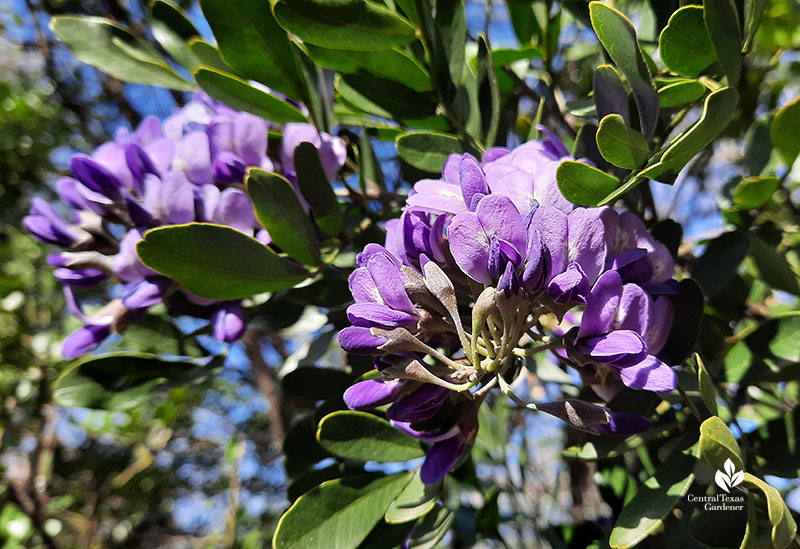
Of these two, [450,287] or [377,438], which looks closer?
[450,287]

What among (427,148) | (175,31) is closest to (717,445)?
(427,148)

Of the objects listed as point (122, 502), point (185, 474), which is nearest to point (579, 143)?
point (122, 502)

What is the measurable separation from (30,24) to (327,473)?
2707 mm

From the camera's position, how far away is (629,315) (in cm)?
46

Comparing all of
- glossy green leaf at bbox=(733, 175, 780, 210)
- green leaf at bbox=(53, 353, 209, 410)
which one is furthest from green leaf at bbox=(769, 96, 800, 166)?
Result: green leaf at bbox=(53, 353, 209, 410)

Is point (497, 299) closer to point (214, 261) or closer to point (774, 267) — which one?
point (214, 261)

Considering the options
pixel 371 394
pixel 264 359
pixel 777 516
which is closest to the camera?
pixel 777 516

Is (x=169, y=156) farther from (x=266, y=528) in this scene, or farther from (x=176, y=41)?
(x=266, y=528)

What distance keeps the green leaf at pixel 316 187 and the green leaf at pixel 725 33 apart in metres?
0.37

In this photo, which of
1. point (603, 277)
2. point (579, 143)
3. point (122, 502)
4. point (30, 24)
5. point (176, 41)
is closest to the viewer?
point (603, 277)

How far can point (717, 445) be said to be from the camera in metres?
0.41

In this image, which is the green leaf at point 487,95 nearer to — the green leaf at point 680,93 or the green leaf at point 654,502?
the green leaf at point 680,93

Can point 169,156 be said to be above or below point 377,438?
above

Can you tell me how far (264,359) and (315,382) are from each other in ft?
5.28
